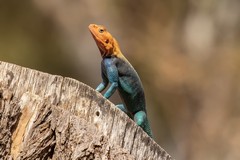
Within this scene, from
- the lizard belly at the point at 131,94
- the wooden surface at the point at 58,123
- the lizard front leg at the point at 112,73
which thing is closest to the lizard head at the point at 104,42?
the lizard front leg at the point at 112,73

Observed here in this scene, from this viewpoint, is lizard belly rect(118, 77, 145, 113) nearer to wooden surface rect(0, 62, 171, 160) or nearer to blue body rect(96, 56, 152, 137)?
blue body rect(96, 56, 152, 137)

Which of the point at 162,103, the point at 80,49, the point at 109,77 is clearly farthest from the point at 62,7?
the point at 109,77

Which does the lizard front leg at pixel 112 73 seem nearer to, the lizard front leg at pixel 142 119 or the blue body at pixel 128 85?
the blue body at pixel 128 85

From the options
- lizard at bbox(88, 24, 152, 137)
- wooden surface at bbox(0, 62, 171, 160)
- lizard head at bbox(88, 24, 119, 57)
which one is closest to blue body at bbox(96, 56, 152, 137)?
lizard at bbox(88, 24, 152, 137)

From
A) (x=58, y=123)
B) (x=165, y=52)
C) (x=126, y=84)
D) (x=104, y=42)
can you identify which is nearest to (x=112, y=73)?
(x=126, y=84)

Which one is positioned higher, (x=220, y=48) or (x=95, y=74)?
(x=220, y=48)

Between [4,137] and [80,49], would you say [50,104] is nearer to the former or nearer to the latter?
[4,137]
